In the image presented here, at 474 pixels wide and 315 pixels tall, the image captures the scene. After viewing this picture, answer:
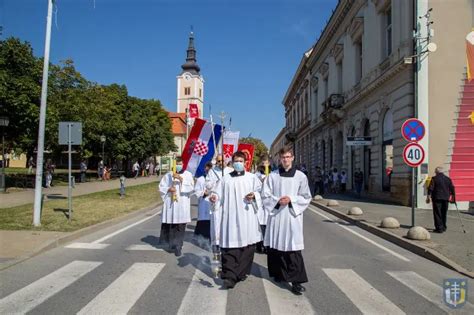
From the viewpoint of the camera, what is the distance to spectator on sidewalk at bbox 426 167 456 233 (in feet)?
37.8

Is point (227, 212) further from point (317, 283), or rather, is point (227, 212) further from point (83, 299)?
point (83, 299)

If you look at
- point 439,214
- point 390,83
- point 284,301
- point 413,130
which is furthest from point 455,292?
point 390,83

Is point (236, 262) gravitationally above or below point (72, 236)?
above

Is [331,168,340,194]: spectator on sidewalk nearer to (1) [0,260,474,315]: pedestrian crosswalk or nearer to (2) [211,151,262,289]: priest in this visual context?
(1) [0,260,474,315]: pedestrian crosswalk

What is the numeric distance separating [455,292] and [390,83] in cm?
1718

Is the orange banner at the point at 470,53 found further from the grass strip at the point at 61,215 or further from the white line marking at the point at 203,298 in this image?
the white line marking at the point at 203,298

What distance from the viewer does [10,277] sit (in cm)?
659

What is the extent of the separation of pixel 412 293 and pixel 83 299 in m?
4.34

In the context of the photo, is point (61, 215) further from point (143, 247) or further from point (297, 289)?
point (297, 289)

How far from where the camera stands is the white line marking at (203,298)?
16.8 feet

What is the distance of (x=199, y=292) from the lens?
5895mm

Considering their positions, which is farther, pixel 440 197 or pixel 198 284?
pixel 440 197

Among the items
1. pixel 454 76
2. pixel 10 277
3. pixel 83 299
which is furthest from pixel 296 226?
pixel 454 76

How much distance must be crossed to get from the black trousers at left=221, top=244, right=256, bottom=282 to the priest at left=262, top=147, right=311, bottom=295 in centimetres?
37
